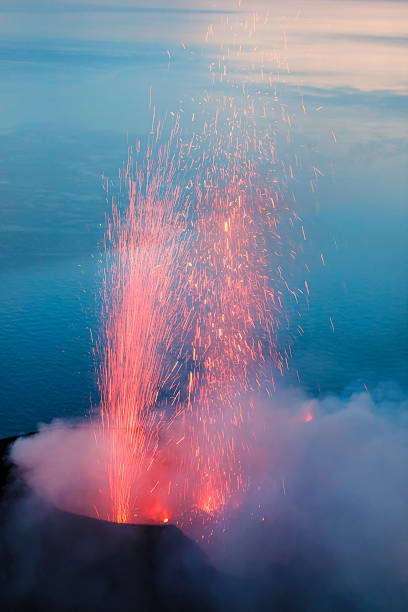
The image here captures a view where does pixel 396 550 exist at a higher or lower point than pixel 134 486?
lower

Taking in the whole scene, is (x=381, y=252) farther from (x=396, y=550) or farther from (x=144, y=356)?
(x=396, y=550)

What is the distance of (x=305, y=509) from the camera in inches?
653

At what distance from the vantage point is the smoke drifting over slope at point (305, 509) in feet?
45.4

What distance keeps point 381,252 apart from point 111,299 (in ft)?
115

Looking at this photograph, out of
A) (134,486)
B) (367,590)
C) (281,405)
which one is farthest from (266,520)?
(281,405)

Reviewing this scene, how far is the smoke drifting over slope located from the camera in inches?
545

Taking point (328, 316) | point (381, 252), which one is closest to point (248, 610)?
point (328, 316)

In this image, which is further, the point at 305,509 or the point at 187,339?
the point at 187,339

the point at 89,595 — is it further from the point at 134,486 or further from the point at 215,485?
the point at 215,485

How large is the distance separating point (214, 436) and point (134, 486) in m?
5.37

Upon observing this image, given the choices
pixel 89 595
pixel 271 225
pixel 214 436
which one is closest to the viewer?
pixel 89 595

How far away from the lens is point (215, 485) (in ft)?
58.1

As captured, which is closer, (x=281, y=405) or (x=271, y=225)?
(x=281, y=405)

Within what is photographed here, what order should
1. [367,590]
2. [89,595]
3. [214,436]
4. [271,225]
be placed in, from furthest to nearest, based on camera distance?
1. [271,225]
2. [214,436]
3. [367,590]
4. [89,595]
